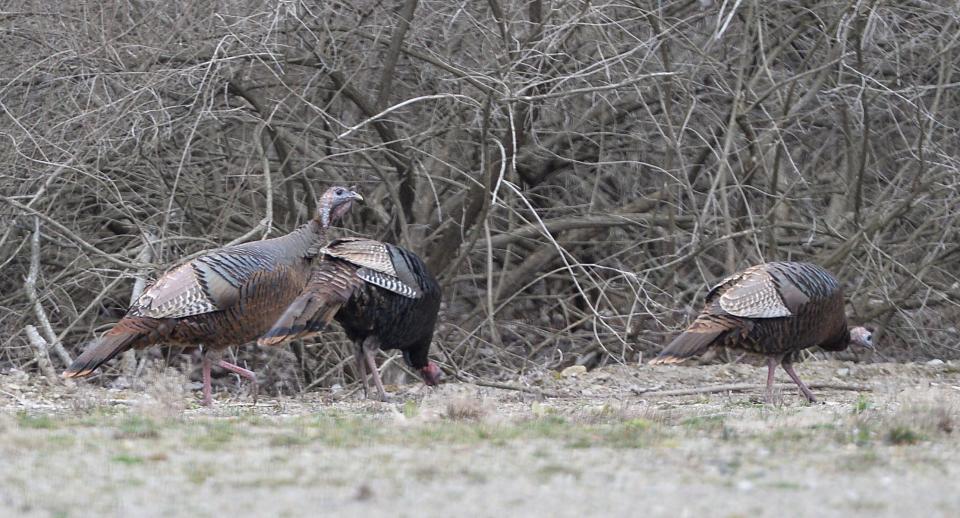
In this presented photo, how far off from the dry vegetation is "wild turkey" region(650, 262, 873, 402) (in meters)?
1.28

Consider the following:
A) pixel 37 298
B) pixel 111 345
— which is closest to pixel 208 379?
pixel 111 345

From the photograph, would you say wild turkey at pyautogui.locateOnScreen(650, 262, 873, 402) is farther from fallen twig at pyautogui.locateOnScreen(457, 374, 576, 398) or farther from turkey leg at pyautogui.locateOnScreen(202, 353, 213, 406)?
turkey leg at pyautogui.locateOnScreen(202, 353, 213, 406)

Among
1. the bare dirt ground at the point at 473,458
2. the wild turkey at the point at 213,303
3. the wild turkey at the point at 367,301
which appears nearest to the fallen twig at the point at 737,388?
the bare dirt ground at the point at 473,458

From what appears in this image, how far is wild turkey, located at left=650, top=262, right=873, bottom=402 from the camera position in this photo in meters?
8.03

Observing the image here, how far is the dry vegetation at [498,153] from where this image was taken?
9.59 meters

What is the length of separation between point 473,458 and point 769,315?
3.64m

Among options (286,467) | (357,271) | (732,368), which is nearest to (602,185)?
(732,368)

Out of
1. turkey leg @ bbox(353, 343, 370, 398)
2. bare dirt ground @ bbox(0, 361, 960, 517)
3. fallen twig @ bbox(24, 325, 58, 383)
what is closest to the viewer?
bare dirt ground @ bbox(0, 361, 960, 517)

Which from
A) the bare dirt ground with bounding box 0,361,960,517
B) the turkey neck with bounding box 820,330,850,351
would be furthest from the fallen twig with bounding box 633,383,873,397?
the bare dirt ground with bounding box 0,361,960,517

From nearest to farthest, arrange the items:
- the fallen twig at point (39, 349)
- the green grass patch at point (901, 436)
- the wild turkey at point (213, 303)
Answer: the green grass patch at point (901, 436)
the wild turkey at point (213, 303)
the fallen twig at point (39, 349)

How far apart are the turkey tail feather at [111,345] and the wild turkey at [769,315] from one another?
3.15m

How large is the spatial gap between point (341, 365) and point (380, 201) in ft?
5.43

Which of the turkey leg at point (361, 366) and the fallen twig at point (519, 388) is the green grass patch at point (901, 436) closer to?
the fallen twig at point (519, 388)

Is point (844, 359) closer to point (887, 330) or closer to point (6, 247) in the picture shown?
point (887, 330)
